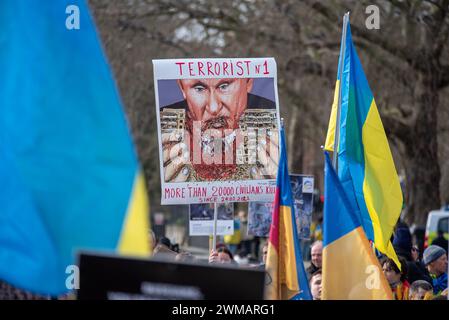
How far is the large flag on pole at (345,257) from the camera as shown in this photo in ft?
16.0

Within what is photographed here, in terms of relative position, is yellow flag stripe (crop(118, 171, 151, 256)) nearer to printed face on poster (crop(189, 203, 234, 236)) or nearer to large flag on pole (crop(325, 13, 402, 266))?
large flag on pole (crop(325, 13, 402, 266))

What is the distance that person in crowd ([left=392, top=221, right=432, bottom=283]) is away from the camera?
908 cm

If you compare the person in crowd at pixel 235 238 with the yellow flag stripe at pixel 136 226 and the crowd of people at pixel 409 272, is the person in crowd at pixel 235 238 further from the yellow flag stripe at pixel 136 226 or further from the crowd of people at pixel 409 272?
the yellow flag stripe at pixel 136 226

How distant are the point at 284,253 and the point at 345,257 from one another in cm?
43

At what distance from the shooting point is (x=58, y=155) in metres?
3.79

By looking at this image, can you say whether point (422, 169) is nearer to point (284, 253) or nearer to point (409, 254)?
point (409, 254)

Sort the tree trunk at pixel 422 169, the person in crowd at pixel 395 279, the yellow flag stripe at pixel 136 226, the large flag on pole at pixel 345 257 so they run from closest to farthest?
the yellow flag stripe at pixel 136 226
the large flag on pole at pixel 345 257
the person in crowd at pixel 395 279
the tree trunk at pixel 422 169

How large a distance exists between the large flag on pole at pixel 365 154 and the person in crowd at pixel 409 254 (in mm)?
1016

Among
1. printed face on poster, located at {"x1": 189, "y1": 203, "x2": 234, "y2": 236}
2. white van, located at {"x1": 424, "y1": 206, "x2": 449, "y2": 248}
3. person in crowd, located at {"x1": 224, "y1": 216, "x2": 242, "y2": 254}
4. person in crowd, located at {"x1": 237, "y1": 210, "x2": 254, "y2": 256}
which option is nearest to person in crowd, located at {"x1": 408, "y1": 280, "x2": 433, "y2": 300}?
printed face on poster, located at {"x1": 189, "y1": 203, "x2": 234, "y2": 236}

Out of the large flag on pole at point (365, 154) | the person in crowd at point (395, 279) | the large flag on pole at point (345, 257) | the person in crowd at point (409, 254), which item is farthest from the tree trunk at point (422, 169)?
the large flag on pole at point (345, 257)

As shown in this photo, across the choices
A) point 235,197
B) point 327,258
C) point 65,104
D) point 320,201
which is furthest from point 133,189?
point 320,201

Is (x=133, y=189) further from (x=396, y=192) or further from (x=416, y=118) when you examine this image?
(x=416, y=118)

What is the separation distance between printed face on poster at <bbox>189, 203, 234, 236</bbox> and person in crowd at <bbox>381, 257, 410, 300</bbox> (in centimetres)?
278
